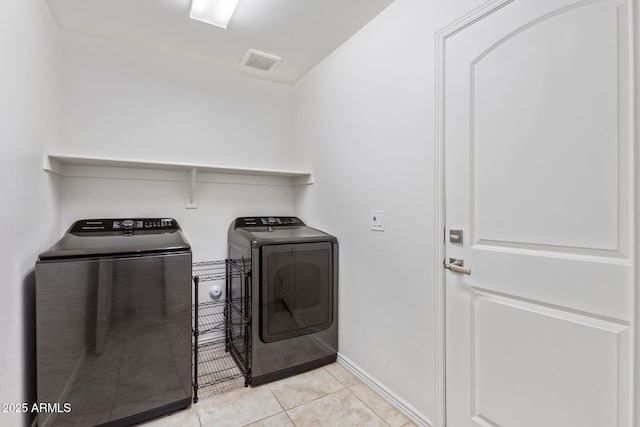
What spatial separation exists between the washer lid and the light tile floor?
0.93m

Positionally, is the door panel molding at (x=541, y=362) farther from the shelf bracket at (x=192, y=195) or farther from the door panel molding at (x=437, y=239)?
the shelf bracket at (x=192, y=195)

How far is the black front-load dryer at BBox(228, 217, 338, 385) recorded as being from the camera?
6.46 feet

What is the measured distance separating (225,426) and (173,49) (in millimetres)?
2576


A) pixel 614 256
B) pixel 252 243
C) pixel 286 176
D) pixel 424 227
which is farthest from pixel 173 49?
pixel 614 256

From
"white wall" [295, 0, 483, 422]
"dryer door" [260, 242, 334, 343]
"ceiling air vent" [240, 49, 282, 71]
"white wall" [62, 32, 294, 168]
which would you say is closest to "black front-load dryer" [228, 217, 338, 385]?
"dryer door" [260, 242, 334, 343]

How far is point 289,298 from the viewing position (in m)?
2.07

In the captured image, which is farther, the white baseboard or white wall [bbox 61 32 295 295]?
white wall [bbox 61 32 295 295]

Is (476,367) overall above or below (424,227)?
below

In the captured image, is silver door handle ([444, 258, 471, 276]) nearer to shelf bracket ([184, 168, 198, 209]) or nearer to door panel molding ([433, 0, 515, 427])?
door panel molding ([433, 0, 515, 427])

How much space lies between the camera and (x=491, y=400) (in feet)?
4.21

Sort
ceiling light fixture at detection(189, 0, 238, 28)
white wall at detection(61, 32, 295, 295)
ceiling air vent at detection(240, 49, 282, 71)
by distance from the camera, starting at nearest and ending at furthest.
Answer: ceiling light fixture at detection(189, 0, 238, 28) → white wall at detection(61, 32, 295, 295) → ceiling air vent at detection(240, 49, 282, 71)

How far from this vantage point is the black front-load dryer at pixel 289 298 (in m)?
1.97

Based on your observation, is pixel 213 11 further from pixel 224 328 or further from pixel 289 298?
pixel 224 328

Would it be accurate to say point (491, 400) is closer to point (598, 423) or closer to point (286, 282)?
point (598, 423)
